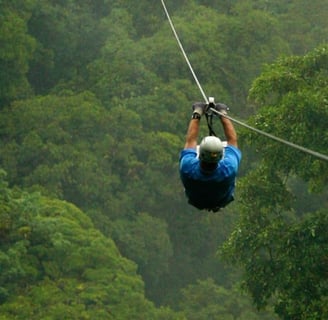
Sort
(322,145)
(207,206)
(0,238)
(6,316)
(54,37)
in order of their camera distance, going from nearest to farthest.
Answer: (207,206)
(322,145)
(6,316)
(0,238)
(54,37)

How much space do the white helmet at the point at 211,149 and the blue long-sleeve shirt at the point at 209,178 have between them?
0.51ft

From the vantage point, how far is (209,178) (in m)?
4.21

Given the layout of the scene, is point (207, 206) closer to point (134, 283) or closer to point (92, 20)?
point (134, 283)

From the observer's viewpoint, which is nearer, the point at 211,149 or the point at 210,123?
the point at 211,149

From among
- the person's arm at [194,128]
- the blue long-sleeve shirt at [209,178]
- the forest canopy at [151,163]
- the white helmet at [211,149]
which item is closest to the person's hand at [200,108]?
the person's arm at [194,128]

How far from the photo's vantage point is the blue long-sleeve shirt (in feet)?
13.8

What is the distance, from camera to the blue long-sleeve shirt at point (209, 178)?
4.22 m

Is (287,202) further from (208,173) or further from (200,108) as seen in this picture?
(208,173)

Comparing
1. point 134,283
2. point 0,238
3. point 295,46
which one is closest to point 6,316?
point 0,238

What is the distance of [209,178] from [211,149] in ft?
0.81

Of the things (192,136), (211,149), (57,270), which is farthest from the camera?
(57,270)

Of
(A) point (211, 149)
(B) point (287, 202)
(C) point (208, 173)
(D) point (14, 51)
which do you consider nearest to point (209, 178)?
(C) point (208, 173)

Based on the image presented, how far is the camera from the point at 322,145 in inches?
408

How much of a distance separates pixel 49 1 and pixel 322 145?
14131mm
